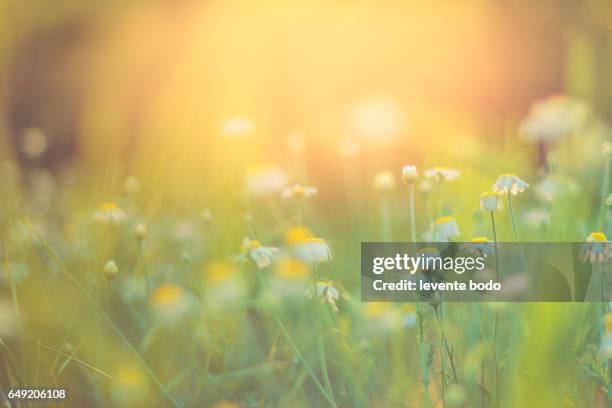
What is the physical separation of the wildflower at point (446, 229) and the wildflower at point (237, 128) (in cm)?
50

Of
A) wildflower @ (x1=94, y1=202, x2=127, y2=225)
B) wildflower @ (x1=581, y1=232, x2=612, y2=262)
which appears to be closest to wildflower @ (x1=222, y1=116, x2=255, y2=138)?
wildflower @ (x1=94, y1=202, x2=127, y2=225)

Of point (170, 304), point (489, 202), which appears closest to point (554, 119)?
point (489, 202)

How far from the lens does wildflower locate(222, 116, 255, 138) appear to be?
3.56ft

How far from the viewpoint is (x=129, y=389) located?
0.65 meters

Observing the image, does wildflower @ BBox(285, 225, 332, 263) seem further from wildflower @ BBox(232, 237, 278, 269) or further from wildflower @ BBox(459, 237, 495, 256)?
wildflower @ BBox(459, 237, 495, 256)

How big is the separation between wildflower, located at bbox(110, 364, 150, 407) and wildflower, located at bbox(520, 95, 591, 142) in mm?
797

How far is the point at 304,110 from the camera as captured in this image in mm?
1412

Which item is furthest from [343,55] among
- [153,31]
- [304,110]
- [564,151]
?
[564,151]

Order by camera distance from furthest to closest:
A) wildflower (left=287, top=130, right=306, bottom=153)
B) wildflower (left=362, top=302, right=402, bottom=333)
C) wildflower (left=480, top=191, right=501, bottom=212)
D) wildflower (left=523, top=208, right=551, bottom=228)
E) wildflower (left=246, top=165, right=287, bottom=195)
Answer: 1. wildflower (left=287, top=130, right=306, bottom=153)
2. wildflower (left=246, top=165, right=287, bottom=195)
3. wildflower (left=523, top=208, right=551, bottom=228)
4. wildflower (left=362, top=302, right=402, bottom=333)
5. wildflower (left=480, top=191, right=501, bottom=212)

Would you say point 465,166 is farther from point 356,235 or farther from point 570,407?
point 570,407

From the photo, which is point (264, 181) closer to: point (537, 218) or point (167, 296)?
point (167, 296)

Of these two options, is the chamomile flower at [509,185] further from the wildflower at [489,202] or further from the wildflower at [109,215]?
the wildflower at [109,215]

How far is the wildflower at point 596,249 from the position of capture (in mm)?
652

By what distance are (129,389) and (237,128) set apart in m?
0.57
